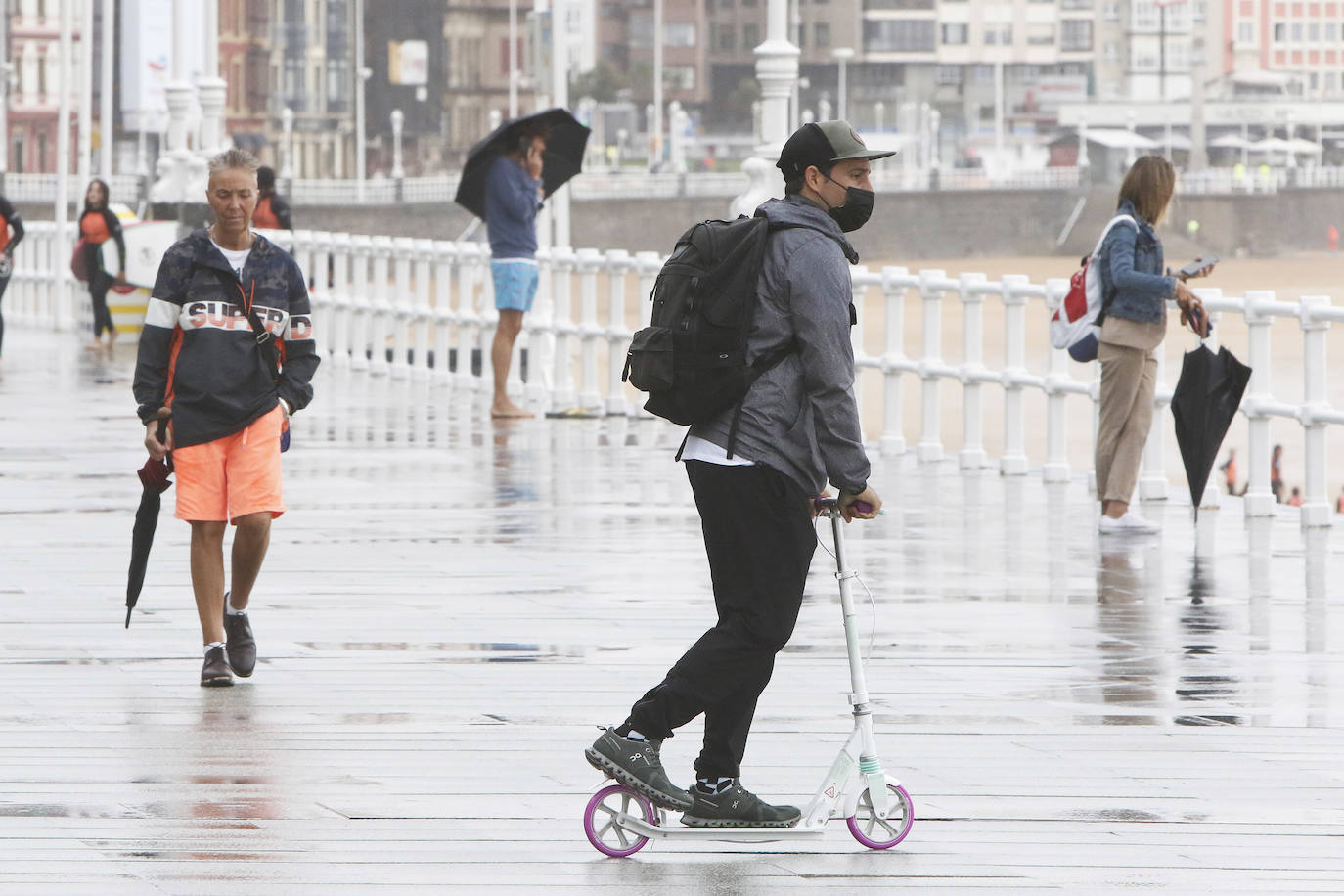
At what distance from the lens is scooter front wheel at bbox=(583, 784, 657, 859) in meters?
5.94

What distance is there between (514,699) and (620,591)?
2.36m

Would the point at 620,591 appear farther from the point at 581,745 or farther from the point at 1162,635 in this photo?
the point at 581,745

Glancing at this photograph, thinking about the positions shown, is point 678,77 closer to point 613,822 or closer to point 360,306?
point 360,306

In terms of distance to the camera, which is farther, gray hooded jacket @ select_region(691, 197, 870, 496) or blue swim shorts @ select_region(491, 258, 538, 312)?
blue swim shorts @ select_region(491, 258, 538, 312)

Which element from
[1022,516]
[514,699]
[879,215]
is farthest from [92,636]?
[879,215]

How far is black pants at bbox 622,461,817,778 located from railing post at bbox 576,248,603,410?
12.3m

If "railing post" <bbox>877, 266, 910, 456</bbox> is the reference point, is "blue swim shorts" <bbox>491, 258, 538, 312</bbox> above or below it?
above

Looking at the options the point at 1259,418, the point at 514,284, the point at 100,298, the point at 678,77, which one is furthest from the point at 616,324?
the point at 678,77

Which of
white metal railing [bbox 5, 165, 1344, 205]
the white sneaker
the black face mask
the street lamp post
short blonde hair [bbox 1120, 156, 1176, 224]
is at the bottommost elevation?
the white sneaker

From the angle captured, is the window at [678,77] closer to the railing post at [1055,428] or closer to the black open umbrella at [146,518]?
the railing post at [1055,428]

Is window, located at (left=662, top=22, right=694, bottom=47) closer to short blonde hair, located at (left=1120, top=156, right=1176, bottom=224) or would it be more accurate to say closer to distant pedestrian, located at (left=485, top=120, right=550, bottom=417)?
distant pedestrian, located at (left=485, top=120, right=550, bottom=417)

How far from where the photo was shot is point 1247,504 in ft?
42.8

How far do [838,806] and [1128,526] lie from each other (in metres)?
6.43

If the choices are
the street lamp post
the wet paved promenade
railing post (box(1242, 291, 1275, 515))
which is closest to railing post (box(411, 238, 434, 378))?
the wet paved promenade
